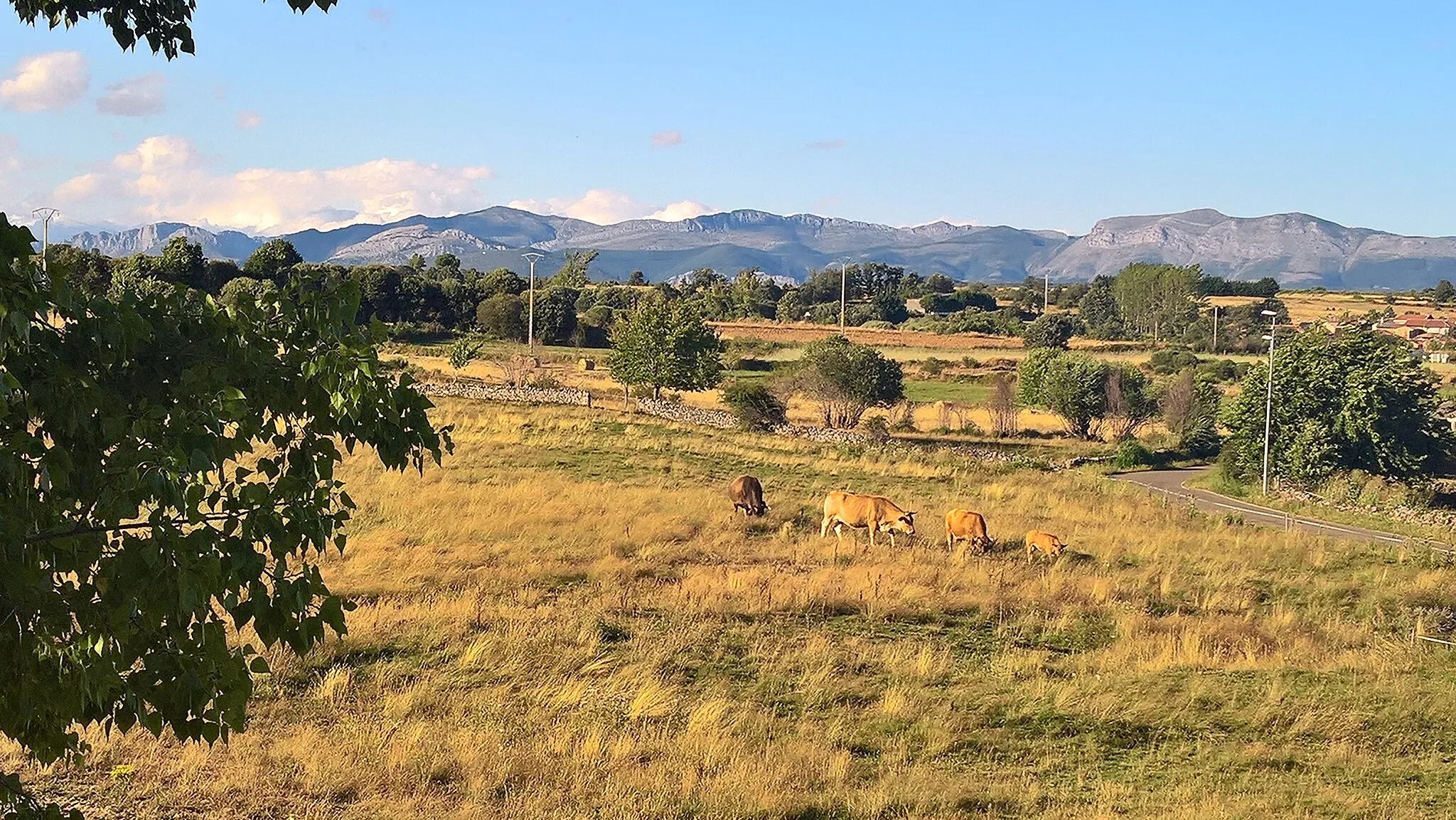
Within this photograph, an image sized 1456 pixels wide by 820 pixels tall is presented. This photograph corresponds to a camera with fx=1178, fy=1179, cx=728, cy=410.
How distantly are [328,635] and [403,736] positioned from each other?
3.99m

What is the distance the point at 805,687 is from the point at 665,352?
162 feet

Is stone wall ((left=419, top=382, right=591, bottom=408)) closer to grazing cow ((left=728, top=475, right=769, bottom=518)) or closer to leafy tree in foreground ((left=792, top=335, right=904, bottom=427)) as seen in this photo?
leafy tree in foreground ((left=792, top=335, right=904, bottom=427))

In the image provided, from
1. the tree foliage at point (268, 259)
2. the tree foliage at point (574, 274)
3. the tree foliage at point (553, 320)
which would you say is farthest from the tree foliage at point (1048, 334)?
the tree foliage at point (268, 259)

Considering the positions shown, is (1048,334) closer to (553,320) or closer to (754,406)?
(553,320)

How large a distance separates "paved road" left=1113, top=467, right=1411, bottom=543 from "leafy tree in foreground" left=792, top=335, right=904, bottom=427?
15.6 meters

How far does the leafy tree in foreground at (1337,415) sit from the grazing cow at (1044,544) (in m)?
31.8

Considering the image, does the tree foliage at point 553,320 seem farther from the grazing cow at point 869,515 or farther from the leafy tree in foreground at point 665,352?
the grazing cow at point 869,515

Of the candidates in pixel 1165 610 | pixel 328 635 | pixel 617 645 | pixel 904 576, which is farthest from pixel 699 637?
pixel 1165 610

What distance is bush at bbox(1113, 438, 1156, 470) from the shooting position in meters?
58.4

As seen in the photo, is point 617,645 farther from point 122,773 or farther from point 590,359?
point 590,359

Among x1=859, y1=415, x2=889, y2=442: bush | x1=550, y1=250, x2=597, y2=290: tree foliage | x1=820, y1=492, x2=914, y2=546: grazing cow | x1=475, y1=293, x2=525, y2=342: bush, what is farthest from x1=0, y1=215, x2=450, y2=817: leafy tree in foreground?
x1=550, y1=250, x2=597, y2=290: tree foliage

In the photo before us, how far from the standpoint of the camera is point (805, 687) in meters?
12.8

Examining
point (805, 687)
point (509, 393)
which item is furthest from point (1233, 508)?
point (805, 687)

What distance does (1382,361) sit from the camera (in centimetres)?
5231
